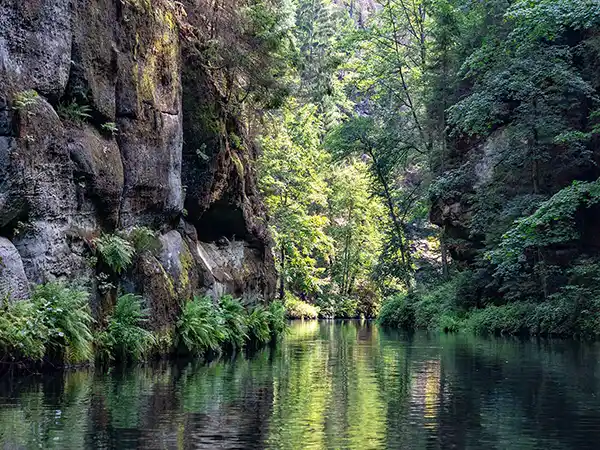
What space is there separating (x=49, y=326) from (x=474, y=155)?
27258mm

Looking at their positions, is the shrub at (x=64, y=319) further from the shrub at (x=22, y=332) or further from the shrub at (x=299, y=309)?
the shrub at (x=299, y=309)

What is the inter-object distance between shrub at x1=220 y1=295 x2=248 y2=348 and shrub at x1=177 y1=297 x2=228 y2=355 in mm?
1310

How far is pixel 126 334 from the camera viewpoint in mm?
15000

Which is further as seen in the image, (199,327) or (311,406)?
(199,327)

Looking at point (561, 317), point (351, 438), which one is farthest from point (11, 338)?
point (561, 317)

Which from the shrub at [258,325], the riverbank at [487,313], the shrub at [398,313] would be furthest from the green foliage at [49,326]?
the shrub at [398,313]

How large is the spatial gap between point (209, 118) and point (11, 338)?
11616 mm

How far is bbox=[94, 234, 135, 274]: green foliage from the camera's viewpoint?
611 inches

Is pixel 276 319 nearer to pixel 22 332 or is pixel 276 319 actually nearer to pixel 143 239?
pixel 143 239

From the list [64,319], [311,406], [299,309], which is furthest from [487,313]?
[299,309]

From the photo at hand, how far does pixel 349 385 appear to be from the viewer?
12117 millimetres

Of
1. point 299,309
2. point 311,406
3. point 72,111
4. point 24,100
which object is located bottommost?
point 311,406

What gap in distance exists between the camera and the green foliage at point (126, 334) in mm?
14820

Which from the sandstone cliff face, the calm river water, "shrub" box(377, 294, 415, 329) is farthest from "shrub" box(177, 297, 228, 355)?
"shrub" box(377, 294, 415, 329)
